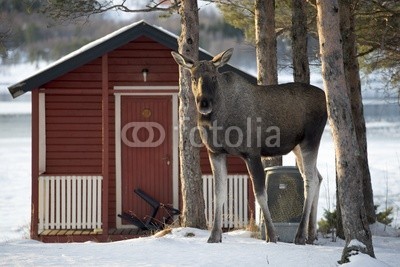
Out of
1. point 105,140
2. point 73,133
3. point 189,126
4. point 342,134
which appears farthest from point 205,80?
point 73,133

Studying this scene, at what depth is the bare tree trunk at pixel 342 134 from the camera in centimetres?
1024

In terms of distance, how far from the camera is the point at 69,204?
56.6 ft

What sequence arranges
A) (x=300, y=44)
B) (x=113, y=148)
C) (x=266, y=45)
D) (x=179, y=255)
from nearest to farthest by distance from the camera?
(x=179, y=255), (x=266, y=45), (x=300, y=44), (x=113, y=148)

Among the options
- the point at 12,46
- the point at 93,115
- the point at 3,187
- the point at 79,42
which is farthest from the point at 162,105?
the point at 79,42

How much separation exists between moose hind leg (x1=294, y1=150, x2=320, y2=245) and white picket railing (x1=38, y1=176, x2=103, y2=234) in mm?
6709

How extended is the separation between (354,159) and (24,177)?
31928 mm

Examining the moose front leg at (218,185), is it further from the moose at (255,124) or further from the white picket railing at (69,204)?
the white picket railing at (69,204)

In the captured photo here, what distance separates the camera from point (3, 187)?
3744 centimetres

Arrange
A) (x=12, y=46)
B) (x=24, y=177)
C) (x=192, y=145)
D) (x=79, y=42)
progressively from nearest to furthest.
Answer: (x=192, y=145) → (x=12, y=46) → (x=24, y=177) → (x=79, y=42)

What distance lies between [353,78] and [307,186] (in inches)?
178

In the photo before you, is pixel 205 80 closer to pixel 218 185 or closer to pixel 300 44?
pixel 218 185

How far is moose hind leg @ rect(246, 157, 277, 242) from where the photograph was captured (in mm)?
10594

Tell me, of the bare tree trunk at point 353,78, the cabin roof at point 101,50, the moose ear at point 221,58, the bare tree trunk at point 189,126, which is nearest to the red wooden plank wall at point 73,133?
the cabin roof at point 101,50

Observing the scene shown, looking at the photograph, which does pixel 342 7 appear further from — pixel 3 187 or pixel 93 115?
pixel 3 187
